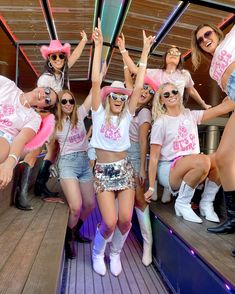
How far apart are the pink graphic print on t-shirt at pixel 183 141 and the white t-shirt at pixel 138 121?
368 mm

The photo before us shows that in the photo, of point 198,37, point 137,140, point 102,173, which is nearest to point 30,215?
point 102,173

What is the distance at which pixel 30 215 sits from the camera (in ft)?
Result: 8.68

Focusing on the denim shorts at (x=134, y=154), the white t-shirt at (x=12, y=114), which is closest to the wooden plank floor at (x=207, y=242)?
the denim shorts at (x=134, y=154)

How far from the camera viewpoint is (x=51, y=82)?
318 cm

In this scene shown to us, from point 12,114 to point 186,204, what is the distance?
147 centimetres

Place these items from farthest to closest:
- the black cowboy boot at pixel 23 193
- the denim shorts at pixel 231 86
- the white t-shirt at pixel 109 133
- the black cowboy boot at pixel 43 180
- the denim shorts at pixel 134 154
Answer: the black cowboy boot at pixel 43 180 → the denim shorts at pixel 134 154 → the black cowboy boot at pixel 23 193 → the white t-shirt at pixel 109 133 → the denim shorts at pixel 231 86

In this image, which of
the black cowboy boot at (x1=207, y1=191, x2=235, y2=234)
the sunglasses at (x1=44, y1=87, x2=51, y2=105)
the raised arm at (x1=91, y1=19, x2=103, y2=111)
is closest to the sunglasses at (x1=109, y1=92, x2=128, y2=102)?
the raised arm at (x1=91, y1=19, x2=103, y2=111)

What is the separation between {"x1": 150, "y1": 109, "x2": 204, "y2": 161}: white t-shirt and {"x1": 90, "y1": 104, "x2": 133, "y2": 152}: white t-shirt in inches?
11.1

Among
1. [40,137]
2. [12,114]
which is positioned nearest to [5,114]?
[12,114]

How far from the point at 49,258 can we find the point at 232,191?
1.04 metres

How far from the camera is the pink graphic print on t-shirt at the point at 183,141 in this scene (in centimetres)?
273

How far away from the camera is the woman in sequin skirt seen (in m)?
2.54

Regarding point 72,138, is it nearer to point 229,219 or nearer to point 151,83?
point 151,83

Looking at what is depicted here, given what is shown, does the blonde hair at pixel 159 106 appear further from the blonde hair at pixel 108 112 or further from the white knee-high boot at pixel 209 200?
the white knee-high boot at pixel 209 200
